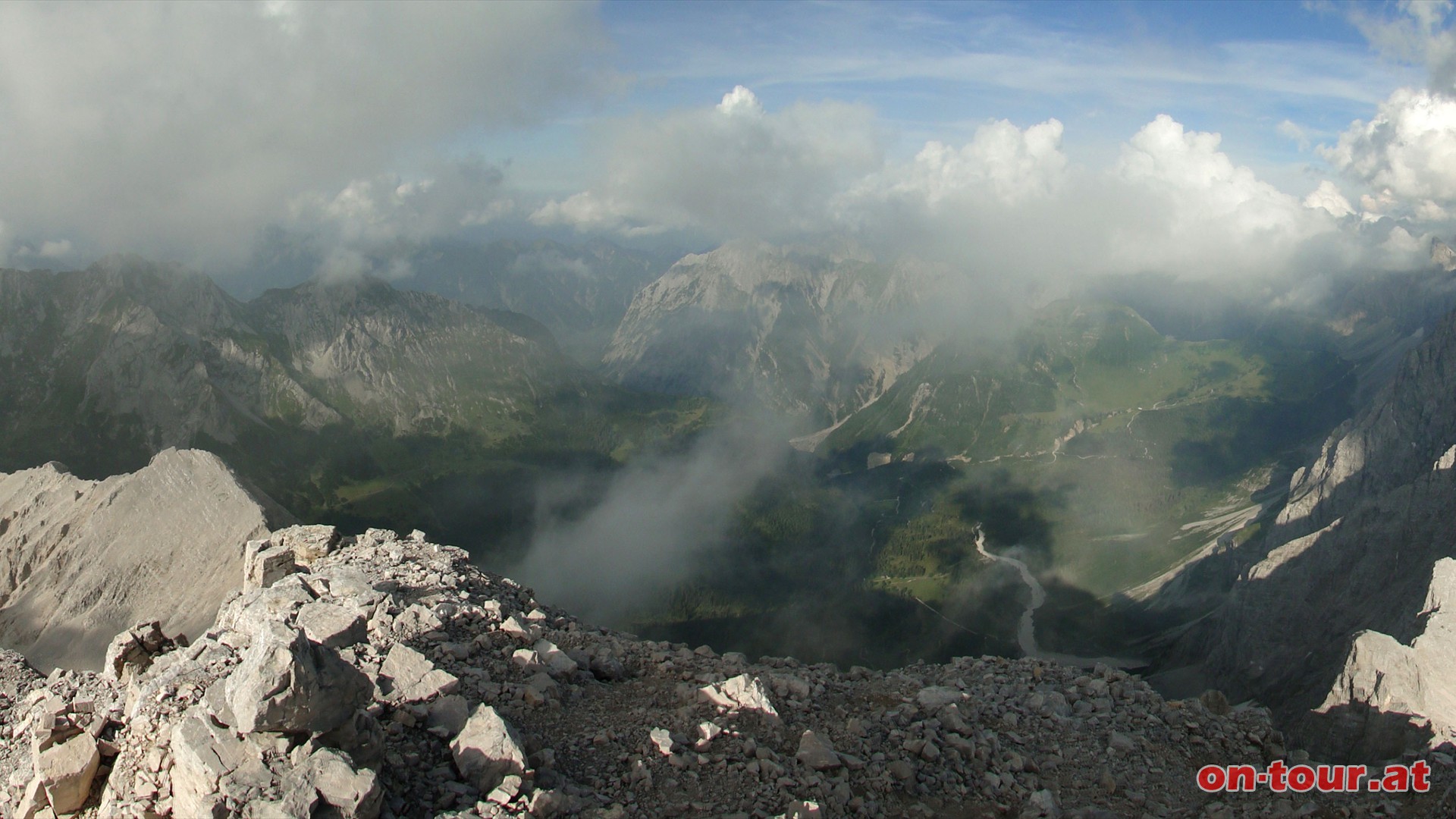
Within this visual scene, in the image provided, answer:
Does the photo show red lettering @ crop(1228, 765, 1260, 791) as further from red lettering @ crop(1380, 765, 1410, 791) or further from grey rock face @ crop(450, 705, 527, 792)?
grey rock face @ crop(450, 705, 527, 792)

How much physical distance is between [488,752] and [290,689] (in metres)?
4.80

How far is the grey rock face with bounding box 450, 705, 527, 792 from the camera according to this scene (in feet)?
60.8

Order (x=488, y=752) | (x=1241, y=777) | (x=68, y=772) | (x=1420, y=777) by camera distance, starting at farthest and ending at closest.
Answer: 1. (x=1241, y=777)
2. (x=1420, y=777)
3. (x=68, y=772)
4. (x=488, y=752)

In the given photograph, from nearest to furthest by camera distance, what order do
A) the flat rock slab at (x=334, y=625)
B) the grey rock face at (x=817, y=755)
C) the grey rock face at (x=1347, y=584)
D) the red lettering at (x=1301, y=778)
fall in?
the grey rock face at (x=817, y=755) < the flat rock slab at (x=334, y=625) < the red lettering at (x=1301, y=778) < the grey rock face at (x=1347, y=584)

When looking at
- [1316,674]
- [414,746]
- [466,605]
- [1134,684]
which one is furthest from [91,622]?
[1316,674]

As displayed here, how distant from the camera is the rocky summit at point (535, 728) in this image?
17.1 m

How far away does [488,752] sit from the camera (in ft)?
61.7

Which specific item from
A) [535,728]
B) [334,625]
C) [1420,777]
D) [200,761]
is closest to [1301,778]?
[1420,777]

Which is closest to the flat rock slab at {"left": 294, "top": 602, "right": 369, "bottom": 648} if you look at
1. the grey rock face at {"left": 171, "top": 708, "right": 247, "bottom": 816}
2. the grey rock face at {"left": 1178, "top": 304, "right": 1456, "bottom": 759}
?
the grey rock face at {"left": 171, "top": 708, "right": 247, "bottom": 816}

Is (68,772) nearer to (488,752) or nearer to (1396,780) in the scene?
(488,752)

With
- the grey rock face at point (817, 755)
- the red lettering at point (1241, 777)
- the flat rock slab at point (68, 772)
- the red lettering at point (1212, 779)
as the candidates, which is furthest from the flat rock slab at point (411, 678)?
the red lettering at point (1241, 777)

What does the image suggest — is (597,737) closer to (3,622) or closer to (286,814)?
(286,814)

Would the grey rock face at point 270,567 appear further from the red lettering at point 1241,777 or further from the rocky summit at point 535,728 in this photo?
the red lettering at point 1241,777

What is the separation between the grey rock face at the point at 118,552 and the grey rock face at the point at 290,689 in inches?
3197
